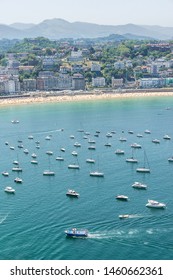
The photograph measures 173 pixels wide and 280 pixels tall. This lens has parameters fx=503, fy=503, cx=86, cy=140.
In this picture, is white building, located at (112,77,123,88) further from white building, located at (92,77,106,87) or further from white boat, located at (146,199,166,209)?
white boat, located at (146,199,166,209)

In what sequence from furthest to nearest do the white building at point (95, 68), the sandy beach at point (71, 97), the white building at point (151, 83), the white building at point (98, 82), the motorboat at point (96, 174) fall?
the white building at point (95, 68), the white building at point (151, 83), the white building at point (98, 82), the sandy beach at point (71, 97), the motorboat at point (96, 174)

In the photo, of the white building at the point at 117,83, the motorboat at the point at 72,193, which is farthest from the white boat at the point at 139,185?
the white building at the point at 117,83

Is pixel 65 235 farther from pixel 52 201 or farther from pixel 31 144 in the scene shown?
pixel 31 144

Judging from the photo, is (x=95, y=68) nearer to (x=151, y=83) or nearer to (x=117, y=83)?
(x=117, y=83)

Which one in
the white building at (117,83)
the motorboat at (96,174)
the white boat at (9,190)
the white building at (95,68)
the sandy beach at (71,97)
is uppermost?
the white building at (95,68)

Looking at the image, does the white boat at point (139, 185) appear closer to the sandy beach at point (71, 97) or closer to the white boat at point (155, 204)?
the white boat at point (155, 204)

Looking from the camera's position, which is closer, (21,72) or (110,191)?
(110,191)

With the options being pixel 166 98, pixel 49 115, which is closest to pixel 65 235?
pixel 49 115
